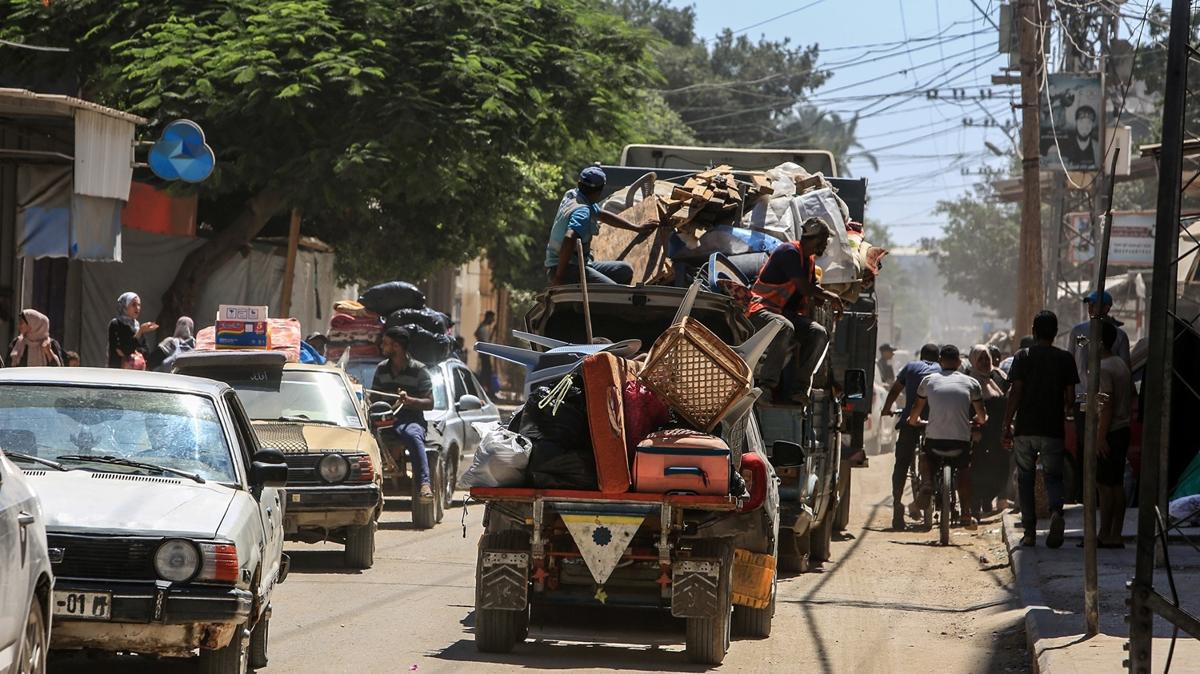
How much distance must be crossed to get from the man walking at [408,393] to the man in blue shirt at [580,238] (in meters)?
Answer: 4.27

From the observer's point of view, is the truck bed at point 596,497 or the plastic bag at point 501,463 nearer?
the truck bed at point 596,497

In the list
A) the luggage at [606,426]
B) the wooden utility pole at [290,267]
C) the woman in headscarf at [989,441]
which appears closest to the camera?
the luggage at [606,426]

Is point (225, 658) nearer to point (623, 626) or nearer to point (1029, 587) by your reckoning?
point (623, 626)

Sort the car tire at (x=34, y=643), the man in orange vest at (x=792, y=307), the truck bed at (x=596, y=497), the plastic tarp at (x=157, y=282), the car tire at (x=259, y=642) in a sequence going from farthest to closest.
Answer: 1. the plastic tarp at (x=157, y=282)
2. the man in orange vest at (x=792, y=307)
3. the truck bed at (x=596, y=497)
4. the car tire at (x=259, y=642)
5. the car tire at (x=34, y=643)

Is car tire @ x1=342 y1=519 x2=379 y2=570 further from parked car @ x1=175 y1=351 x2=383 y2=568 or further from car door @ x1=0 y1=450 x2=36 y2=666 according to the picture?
car door @ x1=0 y1=450 x2=36 y2=666

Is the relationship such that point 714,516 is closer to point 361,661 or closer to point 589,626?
point 589,626

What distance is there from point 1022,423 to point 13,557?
32.1 feet

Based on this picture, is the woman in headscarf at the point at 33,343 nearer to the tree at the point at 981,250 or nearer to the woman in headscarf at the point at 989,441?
the woman in headscarf at the point at 989,441

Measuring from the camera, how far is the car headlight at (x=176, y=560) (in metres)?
7.09

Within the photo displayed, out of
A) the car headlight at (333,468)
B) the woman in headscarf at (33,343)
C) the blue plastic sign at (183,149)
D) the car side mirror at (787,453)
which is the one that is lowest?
the car headlight at (333,468)

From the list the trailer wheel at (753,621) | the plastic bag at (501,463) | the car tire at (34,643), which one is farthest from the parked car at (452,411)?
the car tire at (34,643)

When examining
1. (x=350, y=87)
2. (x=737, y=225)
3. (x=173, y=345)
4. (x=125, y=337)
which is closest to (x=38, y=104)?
(x=125, y=337)

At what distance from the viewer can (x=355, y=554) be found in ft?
43.2

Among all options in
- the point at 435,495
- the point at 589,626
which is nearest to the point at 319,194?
the point at 435,495
